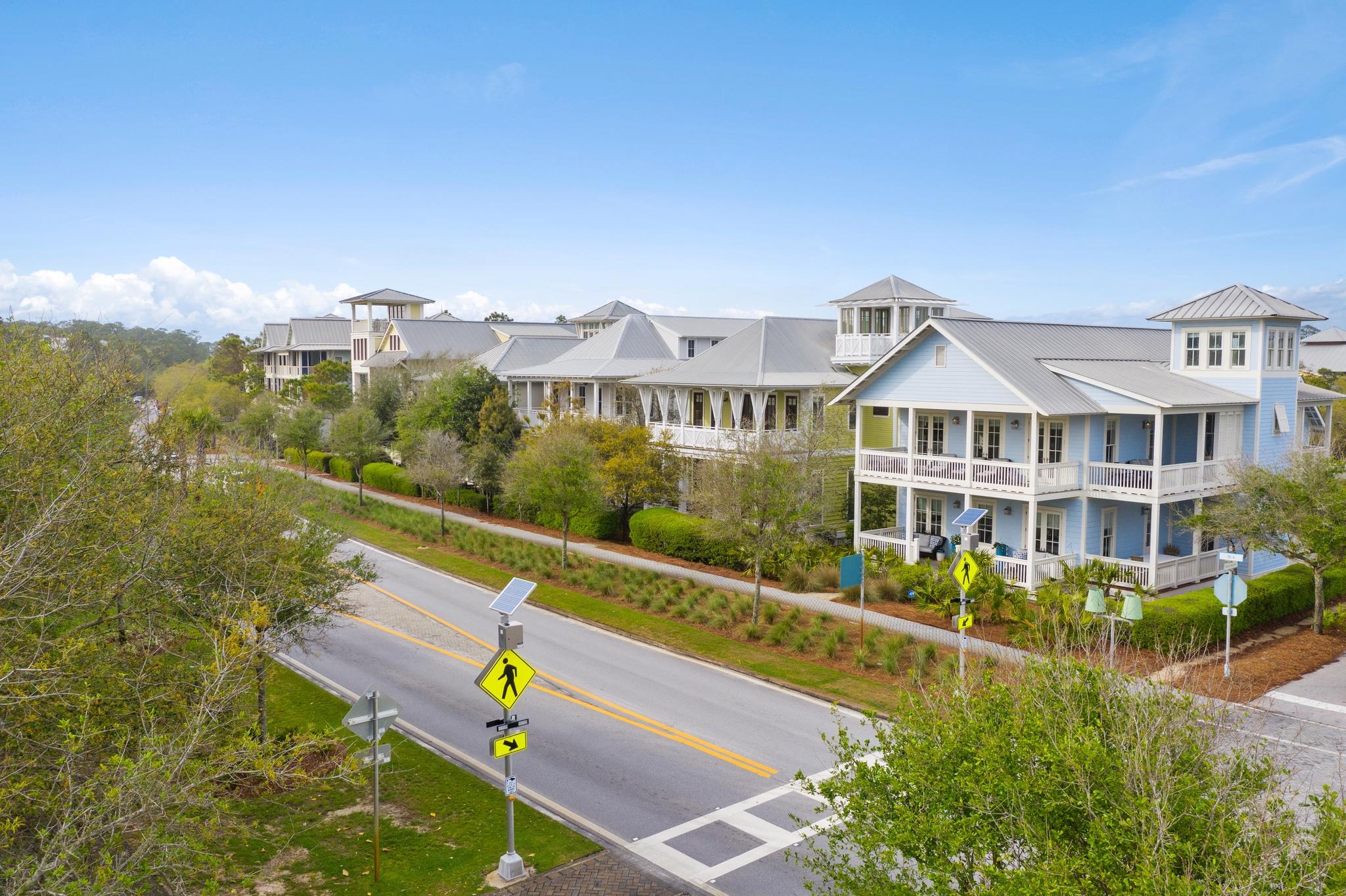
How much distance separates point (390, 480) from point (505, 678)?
39796mm

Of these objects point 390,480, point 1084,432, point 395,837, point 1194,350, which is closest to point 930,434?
point 1084,432

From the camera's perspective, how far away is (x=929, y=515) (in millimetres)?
32344

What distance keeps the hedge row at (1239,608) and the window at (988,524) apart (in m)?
6.17

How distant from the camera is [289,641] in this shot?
1711 cm

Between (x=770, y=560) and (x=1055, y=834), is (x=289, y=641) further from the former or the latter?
(x=770, y=560)

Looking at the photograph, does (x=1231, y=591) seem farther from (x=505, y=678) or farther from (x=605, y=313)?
(x=605, y=313)

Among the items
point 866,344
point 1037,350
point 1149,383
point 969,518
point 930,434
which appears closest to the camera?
point 969,518

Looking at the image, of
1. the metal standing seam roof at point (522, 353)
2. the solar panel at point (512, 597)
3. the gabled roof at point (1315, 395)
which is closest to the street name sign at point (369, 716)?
the solar panel at point (512, 597)

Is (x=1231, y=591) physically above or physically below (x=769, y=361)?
below

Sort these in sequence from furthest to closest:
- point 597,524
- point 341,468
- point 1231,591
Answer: point 341,468 < point 597,524 < point 1231,591

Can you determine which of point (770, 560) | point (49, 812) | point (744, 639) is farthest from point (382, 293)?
point (49, 812)

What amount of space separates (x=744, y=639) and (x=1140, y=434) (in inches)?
586

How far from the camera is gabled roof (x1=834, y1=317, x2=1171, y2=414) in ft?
90.7

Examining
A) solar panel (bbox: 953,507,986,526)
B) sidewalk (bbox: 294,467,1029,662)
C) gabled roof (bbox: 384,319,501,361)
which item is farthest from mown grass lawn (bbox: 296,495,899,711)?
gabled roof (bbox: 384,319,501,361)
